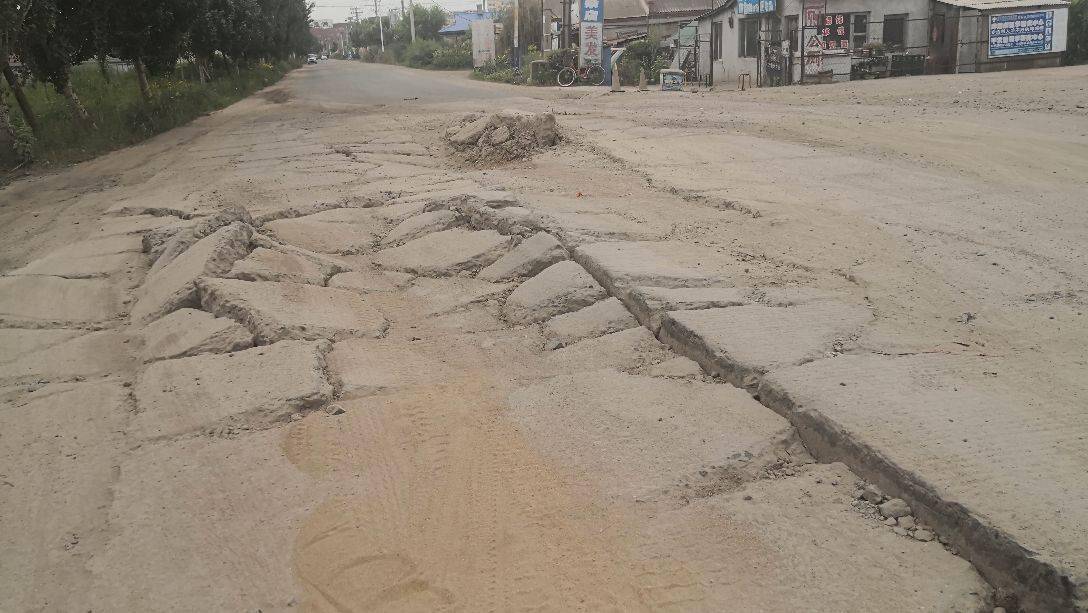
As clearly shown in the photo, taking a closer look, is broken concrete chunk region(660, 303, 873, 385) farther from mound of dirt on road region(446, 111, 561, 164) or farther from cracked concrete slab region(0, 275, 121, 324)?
mound of dirt on road region(446, 111, 561, 164)

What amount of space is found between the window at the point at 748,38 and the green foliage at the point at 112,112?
1354 cm

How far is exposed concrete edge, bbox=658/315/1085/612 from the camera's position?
5.39 feet

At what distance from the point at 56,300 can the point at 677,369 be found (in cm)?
344

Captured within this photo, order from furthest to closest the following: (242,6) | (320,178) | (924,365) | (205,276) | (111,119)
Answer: (242,6)
(111,119)
(320,178)
(205,276)
(924,365)

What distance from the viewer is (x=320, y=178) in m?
7.40

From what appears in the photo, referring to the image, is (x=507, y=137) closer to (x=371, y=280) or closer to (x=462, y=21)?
(x=371, y=280)

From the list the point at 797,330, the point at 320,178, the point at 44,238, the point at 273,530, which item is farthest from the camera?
the point at 320,178

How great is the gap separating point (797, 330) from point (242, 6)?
Result: 2390cm

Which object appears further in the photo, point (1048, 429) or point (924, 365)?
point (924, 365)

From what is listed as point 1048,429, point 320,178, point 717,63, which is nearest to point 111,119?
point 320,178

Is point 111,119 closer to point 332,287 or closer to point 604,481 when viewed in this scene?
point 332,287

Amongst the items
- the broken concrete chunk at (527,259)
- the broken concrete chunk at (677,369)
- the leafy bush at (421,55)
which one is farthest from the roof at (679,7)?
the broken concrete chunk at (677,369)

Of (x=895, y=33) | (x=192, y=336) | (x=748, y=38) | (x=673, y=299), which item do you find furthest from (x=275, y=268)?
(x=748, y=38)

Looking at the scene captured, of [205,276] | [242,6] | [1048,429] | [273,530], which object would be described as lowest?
[273,530]
